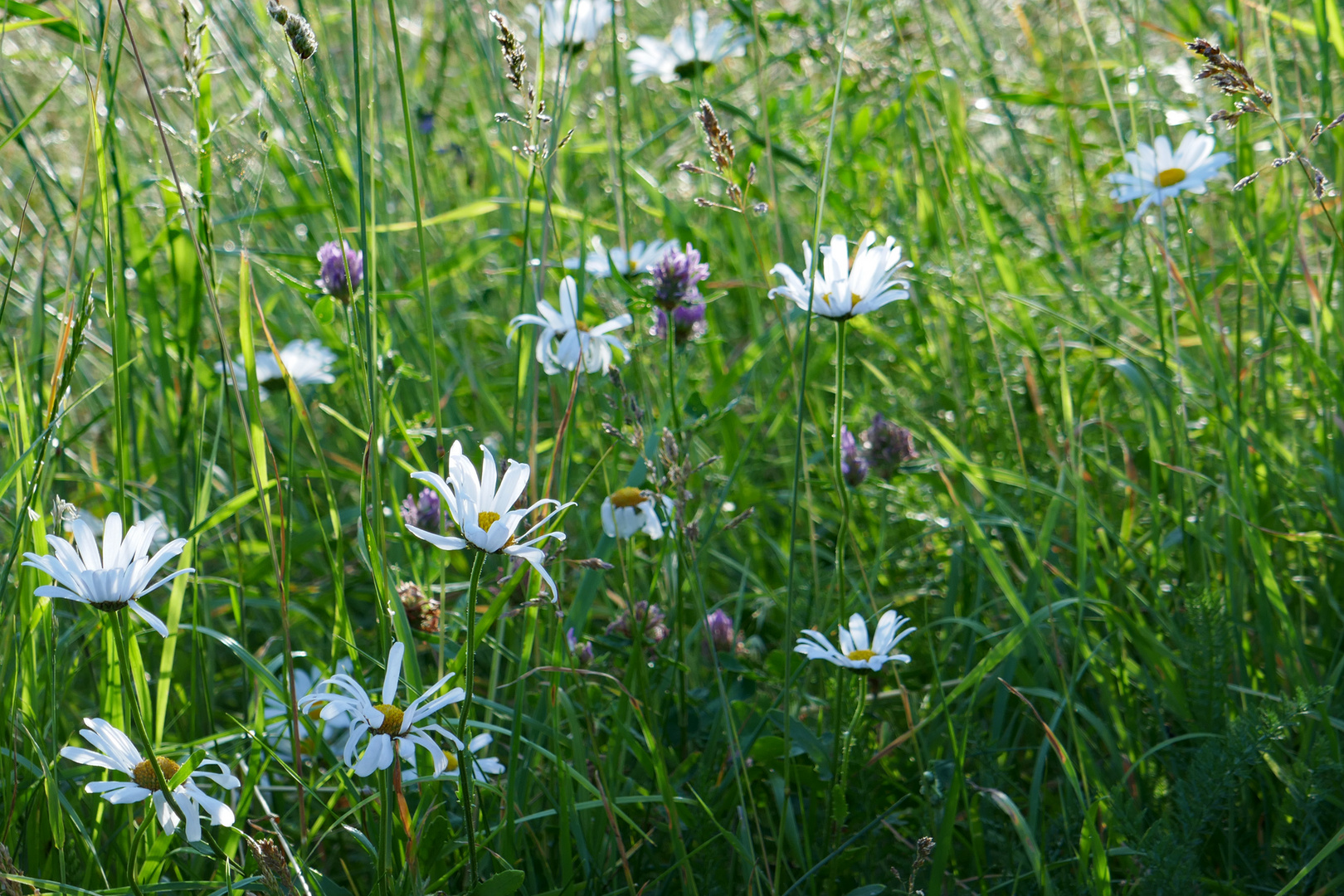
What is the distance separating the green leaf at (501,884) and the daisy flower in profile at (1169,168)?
137cm

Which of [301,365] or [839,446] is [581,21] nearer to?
[301,365]

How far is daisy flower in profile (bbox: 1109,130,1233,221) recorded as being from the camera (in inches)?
62.6

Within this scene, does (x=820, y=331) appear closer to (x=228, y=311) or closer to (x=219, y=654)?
(x=219, y=654)

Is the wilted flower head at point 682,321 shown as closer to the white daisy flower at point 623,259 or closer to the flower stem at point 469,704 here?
the white daisy flower at point 623,259

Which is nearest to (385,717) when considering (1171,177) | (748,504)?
(748,504)

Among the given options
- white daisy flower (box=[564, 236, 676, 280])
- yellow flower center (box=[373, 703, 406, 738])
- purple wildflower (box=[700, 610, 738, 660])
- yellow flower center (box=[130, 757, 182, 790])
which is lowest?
purple wildflower (box=[700, 610, 738, 660])

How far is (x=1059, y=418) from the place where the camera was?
1.82 metres

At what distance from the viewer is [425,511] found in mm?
1487

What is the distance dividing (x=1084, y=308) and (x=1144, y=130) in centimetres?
62

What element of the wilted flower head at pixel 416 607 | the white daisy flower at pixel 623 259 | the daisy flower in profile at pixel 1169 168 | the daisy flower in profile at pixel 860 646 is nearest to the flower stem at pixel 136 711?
the wilted flower head at pixel 416 607

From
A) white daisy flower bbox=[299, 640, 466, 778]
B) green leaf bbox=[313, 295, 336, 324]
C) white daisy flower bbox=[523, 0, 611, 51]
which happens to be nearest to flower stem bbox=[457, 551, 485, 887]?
white daisy flower bbox=[299, 640, 466, 778]

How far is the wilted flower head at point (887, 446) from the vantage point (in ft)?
5.17

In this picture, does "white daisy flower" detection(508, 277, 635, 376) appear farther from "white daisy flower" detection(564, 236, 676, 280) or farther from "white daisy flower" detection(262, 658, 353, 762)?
"white daisy flower" detection(262, 658, 353, 762)

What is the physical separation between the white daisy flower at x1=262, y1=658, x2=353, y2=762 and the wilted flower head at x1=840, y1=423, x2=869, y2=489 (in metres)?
0.75
